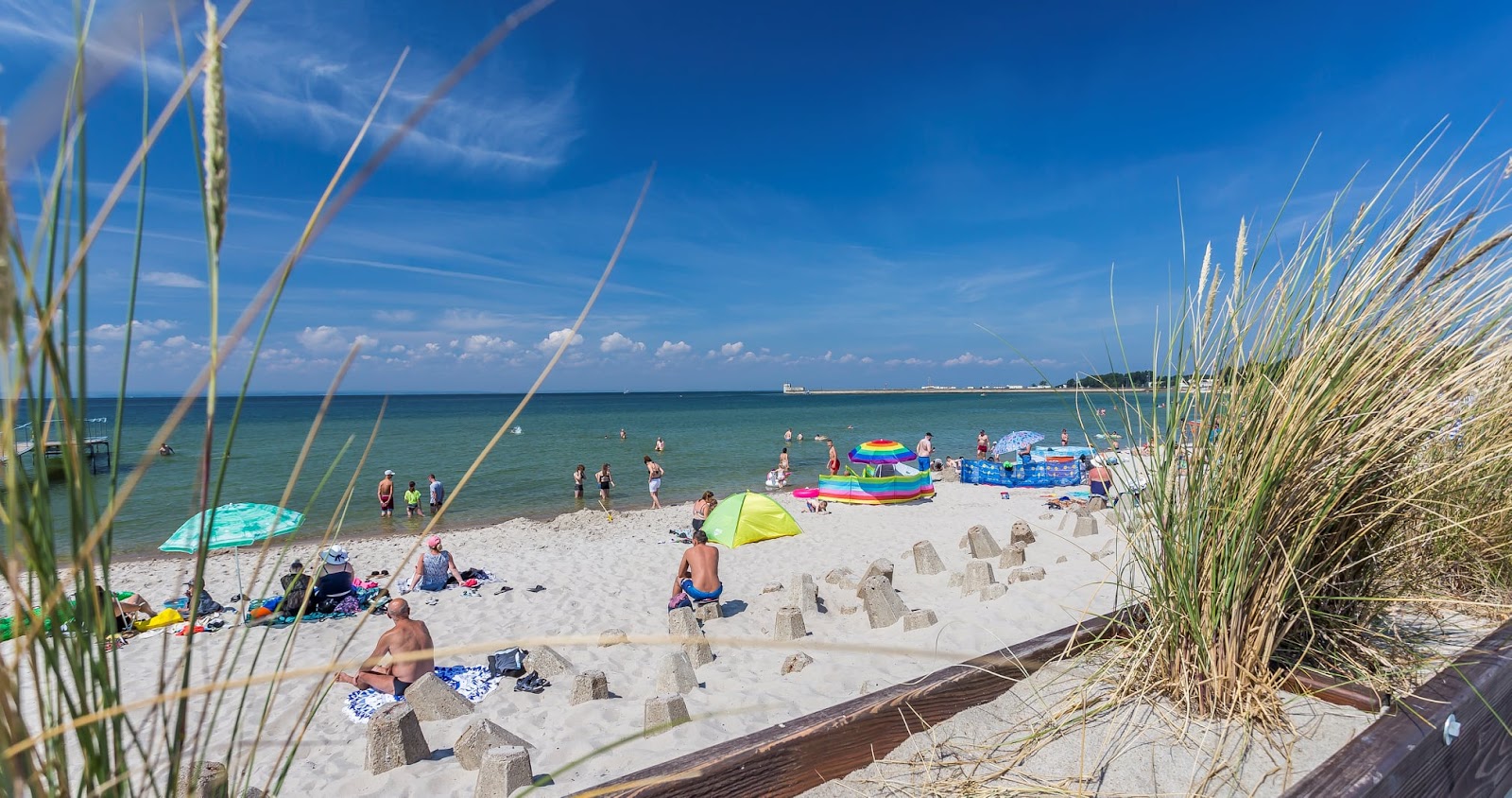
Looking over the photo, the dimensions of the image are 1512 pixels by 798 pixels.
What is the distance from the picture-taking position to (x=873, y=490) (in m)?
16.2

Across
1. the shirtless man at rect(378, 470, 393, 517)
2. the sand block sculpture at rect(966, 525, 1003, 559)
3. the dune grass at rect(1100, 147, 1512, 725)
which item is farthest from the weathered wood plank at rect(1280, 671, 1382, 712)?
the shirtless man at rect(378, 470, 393, 517)

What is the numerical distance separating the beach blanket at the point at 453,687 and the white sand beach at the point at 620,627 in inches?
5.3

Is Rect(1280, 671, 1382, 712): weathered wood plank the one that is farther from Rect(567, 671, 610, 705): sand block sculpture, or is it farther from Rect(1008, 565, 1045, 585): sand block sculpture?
Rect(1008, 565, 1045, 585): sand block sculpture

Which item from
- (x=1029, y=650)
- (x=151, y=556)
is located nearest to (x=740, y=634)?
(x=1029, y=650)

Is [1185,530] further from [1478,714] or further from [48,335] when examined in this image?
[48,335]

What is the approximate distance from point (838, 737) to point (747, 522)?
9.29 metres

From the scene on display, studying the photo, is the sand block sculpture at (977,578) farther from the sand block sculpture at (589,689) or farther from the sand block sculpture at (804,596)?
the sand block sculpture at (589,689)

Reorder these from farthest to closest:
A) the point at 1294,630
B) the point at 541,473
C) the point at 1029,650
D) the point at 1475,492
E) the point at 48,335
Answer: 1. the point at 541,473
2. the point at 1475,492
3. the point at 1029,650
4. the point at 1294,630
5. the point at 48,335

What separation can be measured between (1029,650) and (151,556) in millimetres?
16972

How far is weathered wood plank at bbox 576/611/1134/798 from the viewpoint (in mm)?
1596

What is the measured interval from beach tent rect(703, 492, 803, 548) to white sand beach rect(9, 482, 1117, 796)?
0.25m

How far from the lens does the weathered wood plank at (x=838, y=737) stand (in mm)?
1596

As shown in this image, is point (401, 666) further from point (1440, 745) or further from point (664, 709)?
point (1440, 745)

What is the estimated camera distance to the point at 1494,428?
2279 millimetres
